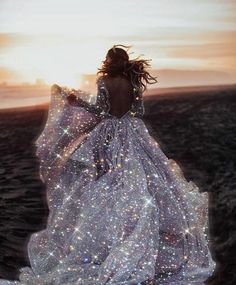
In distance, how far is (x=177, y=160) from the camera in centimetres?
1459

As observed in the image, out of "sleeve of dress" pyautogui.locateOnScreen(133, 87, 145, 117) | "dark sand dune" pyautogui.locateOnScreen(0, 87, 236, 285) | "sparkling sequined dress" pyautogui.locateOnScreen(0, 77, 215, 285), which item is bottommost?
"dark sand dune" pyautogui.locateOnScreen(0, 87, 236, 285)

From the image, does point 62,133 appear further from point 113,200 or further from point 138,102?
point 113,200

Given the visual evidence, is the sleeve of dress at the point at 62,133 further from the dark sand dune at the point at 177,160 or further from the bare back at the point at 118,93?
the dark sand dune at the point at 177,160

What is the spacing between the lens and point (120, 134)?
595 centimetres

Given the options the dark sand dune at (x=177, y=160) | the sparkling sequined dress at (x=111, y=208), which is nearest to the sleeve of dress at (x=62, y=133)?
the sparkling sequined dress at (x=111, y=208)

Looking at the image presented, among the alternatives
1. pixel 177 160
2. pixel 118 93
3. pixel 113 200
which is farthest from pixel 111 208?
pixel 177 160

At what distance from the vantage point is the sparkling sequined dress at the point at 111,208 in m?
5.17

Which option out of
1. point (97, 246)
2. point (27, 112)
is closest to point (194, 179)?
point (97, 246)

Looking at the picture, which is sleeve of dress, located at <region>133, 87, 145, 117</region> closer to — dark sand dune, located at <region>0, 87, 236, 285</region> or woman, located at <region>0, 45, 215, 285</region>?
woman, located at <region>0, 45, 215, 285</region>

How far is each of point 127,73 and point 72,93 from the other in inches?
25.0

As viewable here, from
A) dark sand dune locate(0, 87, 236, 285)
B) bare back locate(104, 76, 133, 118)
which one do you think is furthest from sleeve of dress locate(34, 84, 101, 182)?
dark sand dune locate(0, 87, 236, 285)

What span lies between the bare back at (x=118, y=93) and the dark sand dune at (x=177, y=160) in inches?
73.9

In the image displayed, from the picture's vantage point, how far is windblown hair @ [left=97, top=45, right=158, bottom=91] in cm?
589

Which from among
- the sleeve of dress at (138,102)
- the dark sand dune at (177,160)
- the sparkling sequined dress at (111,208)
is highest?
the sleeve of dress at (138,102)
